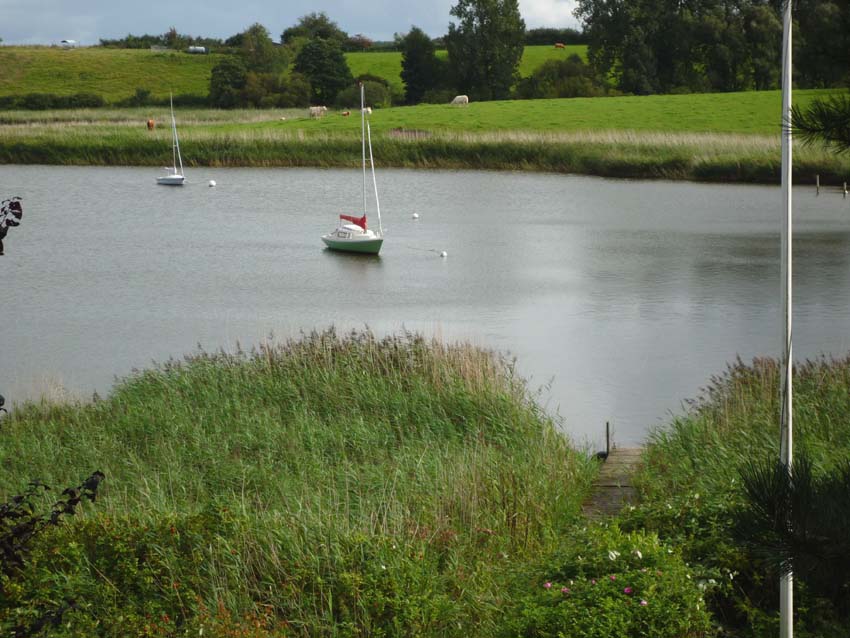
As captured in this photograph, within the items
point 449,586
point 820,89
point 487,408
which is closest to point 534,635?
point 449,586

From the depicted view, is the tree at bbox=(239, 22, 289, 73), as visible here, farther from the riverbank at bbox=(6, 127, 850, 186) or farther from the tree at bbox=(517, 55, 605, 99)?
the riverbank at bbox=(6, 127, 850, 186)

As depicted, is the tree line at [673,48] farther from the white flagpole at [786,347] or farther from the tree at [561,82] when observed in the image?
the white flagpole at [786,347]

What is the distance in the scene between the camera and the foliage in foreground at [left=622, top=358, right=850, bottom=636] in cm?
450

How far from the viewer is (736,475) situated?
5750 millimetres

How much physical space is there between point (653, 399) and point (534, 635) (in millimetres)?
6406

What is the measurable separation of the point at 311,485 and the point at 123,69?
2982 inches

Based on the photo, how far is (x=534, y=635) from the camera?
4.05 meters

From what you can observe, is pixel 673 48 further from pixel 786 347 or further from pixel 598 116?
pixel 786 347

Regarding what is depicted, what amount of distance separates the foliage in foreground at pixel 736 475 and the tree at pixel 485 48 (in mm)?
59666

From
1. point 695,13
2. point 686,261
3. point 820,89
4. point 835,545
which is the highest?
point 695,13

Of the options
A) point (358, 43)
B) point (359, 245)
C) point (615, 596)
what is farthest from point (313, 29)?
point (615, 596)

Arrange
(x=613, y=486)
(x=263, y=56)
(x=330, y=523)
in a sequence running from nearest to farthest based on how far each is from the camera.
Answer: (x=330, y=523)
(x=613, y=486)
(x=263, y=56)

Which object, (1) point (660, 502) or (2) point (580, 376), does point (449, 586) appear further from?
(2) point (580, 376)

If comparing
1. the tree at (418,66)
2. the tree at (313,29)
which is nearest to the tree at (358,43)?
the tree at (313,29)
